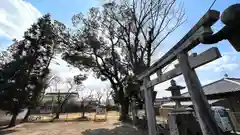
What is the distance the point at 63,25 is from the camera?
12398 mm

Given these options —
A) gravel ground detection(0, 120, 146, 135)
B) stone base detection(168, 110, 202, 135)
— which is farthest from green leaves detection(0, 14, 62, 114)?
stone base detection(168, 110, 202, 135)

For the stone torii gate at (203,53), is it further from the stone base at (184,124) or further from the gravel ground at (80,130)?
the gravel ground at (80,130)

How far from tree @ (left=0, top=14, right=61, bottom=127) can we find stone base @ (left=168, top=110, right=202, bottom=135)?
12.9 m

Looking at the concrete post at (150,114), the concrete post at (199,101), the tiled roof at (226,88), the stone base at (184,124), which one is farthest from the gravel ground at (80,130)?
the concrete post at (199,101)

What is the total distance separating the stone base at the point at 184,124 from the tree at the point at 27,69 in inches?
509

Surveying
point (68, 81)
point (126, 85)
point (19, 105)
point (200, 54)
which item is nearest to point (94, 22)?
point (126, 85)

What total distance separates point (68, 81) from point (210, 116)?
23455 mm

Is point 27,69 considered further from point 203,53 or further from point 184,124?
point 203,53

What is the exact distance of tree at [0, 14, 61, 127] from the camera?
12766mm

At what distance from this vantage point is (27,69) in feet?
46.2

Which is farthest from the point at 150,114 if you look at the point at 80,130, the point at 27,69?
the point at 27,69

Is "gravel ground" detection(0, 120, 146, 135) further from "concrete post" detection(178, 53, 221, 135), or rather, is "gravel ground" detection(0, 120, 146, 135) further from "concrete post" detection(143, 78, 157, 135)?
"concrete post" detection(178, 53, 221, 135)

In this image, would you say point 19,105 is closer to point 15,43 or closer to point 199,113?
point 15,43

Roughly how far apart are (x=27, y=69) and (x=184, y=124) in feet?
48.6
